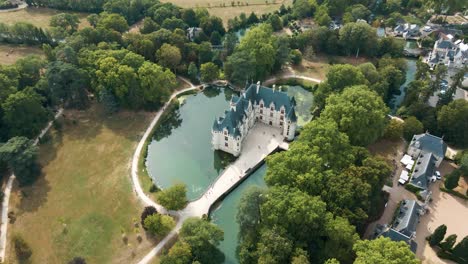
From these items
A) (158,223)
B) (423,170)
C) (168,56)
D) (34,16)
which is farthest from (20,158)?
(34,16)

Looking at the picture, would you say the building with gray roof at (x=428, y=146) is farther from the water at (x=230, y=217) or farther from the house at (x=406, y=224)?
the water at (x=230, y=217)

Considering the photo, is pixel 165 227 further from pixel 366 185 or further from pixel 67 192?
pixel 366 185

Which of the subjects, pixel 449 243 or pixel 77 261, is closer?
pixel 77 261

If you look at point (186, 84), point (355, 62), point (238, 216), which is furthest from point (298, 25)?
point (238, 216)

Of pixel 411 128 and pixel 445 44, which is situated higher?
pixel 445 44

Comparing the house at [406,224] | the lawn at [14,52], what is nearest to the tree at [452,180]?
the house at [406,224]

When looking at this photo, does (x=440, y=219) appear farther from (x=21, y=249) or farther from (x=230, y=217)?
(x=21, y=249)
